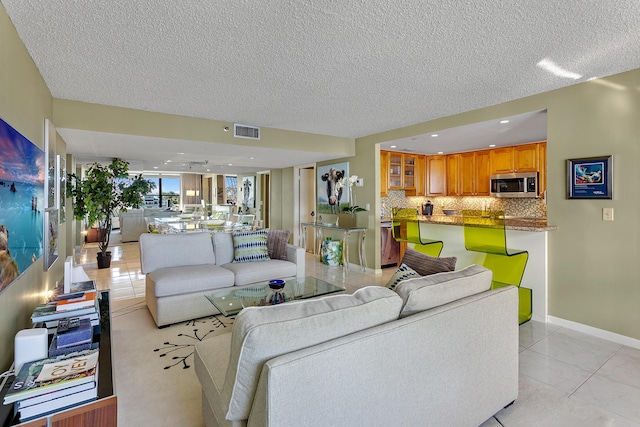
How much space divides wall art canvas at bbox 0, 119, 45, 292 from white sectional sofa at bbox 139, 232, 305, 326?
1.17 m

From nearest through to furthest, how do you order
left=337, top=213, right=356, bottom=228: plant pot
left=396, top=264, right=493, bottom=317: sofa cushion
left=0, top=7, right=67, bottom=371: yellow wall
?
left=396, top=264, right=493, bottom=317: sofa cushion, left=0, top=7, right=67, bottom=371: yellow wall, left=337, top=213, right=356, bottom=228: plant pot

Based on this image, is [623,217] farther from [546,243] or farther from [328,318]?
[328,318]

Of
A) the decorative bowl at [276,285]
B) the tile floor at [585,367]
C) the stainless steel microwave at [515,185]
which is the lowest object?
the tile floor at [585,367]

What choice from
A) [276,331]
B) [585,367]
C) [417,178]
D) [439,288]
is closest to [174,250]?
[276,331]

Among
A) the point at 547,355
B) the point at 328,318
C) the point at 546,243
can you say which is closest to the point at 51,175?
the point at 328,318

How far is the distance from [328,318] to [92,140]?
14.6 ft

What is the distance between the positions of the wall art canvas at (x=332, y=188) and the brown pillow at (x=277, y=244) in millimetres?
1941

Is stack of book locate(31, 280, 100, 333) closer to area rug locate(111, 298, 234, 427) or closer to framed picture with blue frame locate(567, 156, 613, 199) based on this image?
area rug locate(111, 298, 234, 427)

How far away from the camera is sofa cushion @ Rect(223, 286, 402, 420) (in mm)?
1162

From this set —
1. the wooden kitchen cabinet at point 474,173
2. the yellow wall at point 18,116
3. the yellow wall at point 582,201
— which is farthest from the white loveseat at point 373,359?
the wooden kitchen cabinet at point 474,173

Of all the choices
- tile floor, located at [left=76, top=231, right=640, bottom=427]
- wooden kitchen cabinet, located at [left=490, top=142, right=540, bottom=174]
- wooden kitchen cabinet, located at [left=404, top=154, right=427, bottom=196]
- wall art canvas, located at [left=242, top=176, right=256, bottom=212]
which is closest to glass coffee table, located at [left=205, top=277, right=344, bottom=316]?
tile floor, located at [left=76, top=231, right=640, bottom=427]

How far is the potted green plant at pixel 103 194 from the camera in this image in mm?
5238

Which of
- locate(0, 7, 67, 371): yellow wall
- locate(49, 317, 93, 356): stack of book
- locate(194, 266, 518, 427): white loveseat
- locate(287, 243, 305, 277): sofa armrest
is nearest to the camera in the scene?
locate(194, 266, 518, 427): white loveseat

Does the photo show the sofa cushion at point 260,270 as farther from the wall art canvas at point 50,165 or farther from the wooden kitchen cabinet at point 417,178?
the wooden kitchen cabinet at point 417,178
